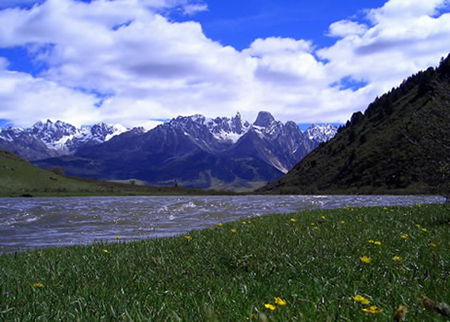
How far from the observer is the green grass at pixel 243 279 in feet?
13.5

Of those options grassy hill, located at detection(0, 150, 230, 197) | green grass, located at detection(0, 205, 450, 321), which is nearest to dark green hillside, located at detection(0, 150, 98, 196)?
grassy hill, located at detection(0, 150, 230, 197)

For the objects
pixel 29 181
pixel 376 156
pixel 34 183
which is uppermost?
pixel 29 181

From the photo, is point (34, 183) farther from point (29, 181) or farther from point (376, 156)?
point (376, 156)

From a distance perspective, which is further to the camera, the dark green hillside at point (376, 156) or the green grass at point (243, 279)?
the dark green hillside at point (376, 156)

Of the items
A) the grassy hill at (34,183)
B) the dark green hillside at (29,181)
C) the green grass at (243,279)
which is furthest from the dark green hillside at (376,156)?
the dark green hillside at (29,181)

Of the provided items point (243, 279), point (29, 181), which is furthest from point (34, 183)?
point (243, 279)

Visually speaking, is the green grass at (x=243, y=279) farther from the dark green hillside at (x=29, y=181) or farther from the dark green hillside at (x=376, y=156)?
the dark green hillside at (x=29, y=181)

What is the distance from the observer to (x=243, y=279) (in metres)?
6.29

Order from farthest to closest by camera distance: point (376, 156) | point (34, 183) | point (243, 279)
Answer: point (34, 183) < point (376, 156) < point (243, 279)

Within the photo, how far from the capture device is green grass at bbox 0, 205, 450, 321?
4113 millimetres

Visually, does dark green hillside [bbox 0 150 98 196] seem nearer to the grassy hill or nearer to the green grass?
the grassy hill

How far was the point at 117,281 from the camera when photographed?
6336 millimetres

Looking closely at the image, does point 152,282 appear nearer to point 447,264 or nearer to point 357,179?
point 447,264

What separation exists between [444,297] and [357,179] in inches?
5825
